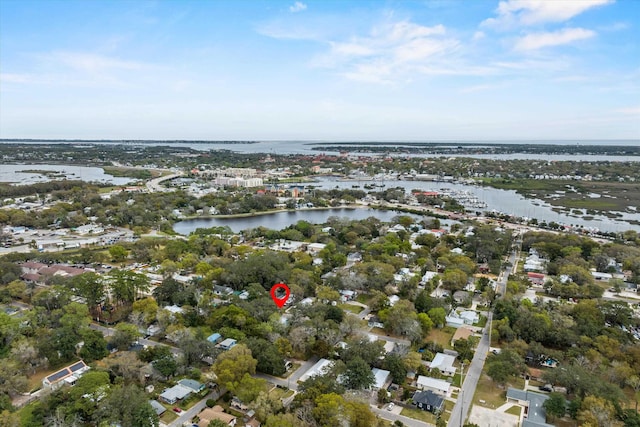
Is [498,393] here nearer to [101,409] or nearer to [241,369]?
[241,369]

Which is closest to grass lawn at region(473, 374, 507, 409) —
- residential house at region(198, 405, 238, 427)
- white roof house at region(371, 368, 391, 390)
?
white roof house at region(371, 368, 391, 390)

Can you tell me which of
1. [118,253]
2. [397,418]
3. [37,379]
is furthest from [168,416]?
[118,253]

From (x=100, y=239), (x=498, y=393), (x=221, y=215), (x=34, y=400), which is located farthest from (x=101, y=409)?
(x=221, y=215)

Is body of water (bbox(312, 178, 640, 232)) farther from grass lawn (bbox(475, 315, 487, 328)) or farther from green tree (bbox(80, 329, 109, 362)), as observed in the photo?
green tree (bbox(80, 329, 109, 362))

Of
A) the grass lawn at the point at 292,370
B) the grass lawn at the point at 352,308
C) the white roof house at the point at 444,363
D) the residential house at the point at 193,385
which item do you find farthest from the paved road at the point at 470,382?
the residential house at the point at 193,385

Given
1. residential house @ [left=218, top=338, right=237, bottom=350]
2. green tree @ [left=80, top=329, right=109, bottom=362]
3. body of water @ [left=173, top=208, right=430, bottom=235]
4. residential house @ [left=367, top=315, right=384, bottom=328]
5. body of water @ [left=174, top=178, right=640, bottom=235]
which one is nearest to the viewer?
green tree @ [left=80, top=329, right=109, bottom=362]

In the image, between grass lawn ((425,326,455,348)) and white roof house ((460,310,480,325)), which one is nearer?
grass lawn ((425,326,455,348))

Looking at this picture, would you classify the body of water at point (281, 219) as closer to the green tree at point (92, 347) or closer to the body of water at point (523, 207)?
the body of water at point (523, 207)
